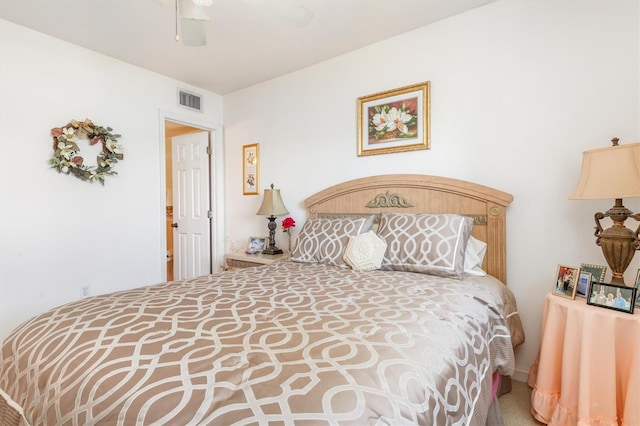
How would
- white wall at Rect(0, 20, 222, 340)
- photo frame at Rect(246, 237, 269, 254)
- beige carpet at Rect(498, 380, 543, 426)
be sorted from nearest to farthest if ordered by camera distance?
1. beige carpet at Rect(498, 380, 543, 426)
2. white wall at Rect(0, 20, 222, 340)
3. photo frame at Rect(246, 237, 269, 254)

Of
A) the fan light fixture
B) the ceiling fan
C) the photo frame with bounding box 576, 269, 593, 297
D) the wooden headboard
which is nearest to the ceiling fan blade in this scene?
the ceiling fan

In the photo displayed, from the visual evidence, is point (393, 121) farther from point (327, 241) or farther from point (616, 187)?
point (616, 187)

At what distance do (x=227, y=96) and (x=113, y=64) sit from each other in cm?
120

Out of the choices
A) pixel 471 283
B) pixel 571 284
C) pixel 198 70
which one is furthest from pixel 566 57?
pixel 198 70

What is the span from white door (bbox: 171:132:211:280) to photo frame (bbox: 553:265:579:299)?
3.31 meters

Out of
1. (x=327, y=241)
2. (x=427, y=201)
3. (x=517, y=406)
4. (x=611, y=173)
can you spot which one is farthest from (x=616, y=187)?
(x=327, y=241)

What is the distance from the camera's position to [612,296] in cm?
144

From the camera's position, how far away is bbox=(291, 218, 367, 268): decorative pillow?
2.27m

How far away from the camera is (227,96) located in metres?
3.85

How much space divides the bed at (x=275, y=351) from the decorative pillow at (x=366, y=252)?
12 cm

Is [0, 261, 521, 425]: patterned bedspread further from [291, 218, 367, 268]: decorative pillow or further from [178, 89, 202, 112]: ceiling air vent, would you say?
[178, 89, 202, 112]: ceiling air vent

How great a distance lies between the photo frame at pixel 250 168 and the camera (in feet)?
11.6

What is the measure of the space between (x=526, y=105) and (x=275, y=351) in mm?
2164

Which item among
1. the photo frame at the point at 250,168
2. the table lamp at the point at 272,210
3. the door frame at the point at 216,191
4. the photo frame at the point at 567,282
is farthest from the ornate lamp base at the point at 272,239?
the photo frame at the point at 567,282
